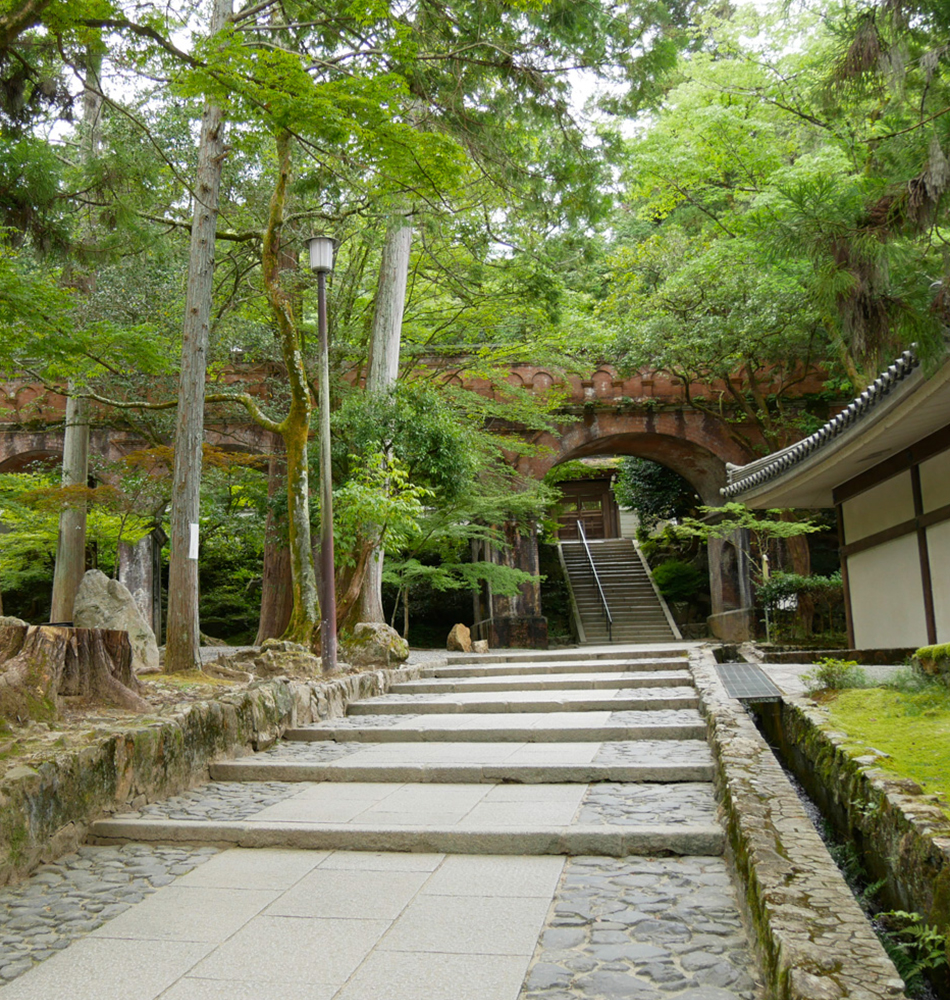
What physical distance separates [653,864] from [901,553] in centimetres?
784

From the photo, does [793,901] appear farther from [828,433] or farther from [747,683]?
[828,433]

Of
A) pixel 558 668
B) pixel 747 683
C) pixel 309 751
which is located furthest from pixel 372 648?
pixel 747 683

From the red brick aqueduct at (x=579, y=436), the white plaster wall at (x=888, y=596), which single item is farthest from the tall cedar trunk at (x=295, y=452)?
the red brick aqueduct at (x=579, y=436)

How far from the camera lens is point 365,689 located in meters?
8.06

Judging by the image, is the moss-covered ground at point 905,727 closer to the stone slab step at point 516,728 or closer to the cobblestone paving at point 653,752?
the cobblestone paving at point 653,752

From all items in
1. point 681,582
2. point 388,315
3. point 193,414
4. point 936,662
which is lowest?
point 936,662

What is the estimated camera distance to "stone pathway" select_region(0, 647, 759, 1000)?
2453mm

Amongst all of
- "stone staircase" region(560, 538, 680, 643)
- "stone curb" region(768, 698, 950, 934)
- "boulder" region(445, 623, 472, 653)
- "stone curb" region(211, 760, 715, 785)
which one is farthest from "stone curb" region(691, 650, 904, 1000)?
"stone staircase" region(560, 538, 680, 643)

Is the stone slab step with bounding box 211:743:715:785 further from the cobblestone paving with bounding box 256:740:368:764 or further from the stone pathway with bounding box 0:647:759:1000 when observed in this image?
the cobblestone paving with bounding box 256:740:368:764

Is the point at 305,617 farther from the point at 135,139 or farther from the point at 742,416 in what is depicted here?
the point at 742,416

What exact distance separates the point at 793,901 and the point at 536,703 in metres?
4.92

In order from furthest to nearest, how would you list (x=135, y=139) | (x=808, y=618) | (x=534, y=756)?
(x=808, y=618), (x=135, y=139), (x=534, y=756)

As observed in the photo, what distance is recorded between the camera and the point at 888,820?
3465 mm

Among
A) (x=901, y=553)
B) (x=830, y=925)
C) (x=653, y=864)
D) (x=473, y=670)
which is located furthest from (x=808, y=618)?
(x=830, y=925)
